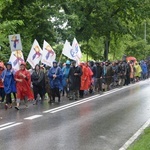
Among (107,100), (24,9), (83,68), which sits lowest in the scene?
(107,100)

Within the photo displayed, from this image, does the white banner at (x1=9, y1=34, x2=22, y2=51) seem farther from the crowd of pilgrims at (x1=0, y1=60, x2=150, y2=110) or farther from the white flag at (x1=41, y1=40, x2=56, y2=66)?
the white flag at (x1=41, y1=40, x2=56, y2=66)

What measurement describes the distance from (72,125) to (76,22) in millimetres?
17695

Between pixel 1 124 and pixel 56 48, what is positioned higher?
pixel 56 48

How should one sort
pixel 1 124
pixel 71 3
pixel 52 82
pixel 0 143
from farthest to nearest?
pixel 71 3, pixel 52 82, pixel 1 124, pixel 0 143

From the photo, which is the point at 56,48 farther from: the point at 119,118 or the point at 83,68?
the point at 119,118

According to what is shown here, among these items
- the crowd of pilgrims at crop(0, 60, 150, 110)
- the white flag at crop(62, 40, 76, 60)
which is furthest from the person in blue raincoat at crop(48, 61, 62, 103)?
the white flag at crop(62, 40, 76, 60)

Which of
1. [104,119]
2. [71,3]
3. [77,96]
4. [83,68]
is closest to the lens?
[104,119]

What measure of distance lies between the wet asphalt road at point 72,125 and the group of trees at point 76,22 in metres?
7.19

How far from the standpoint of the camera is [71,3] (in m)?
31.4

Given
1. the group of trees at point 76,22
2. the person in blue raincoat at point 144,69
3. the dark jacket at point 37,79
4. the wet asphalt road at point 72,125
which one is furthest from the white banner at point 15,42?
the person in blue raincoat at point 144,69

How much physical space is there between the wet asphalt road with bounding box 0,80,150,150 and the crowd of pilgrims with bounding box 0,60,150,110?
0.71 meters

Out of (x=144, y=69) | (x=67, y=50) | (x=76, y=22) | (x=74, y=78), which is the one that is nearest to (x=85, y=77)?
(x=67, y=50)

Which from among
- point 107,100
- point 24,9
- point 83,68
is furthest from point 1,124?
point 24,9

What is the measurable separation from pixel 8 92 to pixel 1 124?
3874 mm
